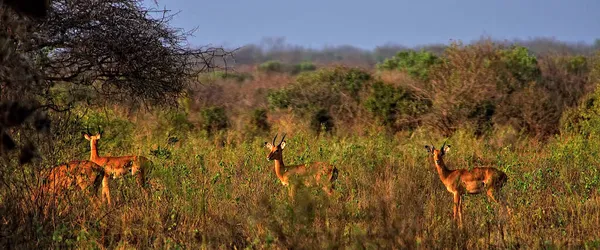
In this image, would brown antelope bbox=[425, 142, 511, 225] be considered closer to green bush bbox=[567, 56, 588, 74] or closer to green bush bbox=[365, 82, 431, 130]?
green bush bbox=[365, 82, 431, 130]

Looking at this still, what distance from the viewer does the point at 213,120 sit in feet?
63.2

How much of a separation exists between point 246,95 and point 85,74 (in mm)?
12263

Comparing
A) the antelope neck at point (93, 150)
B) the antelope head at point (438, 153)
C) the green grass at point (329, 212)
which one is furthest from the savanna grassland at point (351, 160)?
the antelope neck at point (93, 150)

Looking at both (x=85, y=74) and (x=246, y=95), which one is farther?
(x=246, y=95)

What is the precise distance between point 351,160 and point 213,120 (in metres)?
7.16

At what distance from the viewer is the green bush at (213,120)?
62.9 feet

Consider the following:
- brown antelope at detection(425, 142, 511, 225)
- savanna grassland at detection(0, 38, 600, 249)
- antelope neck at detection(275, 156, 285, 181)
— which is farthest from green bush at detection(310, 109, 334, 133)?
brown antelope at detection(425, 142, 511, 225)

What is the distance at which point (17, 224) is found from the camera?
7535mm

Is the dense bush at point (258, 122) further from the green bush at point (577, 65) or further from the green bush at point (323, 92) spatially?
the green bush at point (577, 65)

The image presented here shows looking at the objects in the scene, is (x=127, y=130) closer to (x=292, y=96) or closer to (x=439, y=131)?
(x=292, y=96)

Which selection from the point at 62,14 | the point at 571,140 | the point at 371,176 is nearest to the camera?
the point at 62,14

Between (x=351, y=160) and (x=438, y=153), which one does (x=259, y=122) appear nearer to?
(x=351, y=160)

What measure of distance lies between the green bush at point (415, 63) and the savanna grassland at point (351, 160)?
117 mm

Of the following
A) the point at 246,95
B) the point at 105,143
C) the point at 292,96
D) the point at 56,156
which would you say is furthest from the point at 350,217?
the point at 246,95
